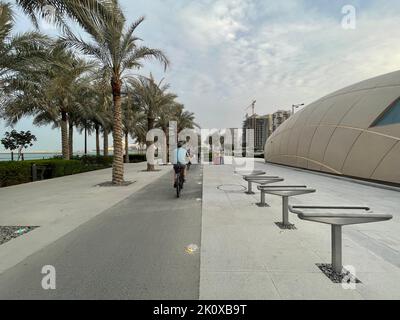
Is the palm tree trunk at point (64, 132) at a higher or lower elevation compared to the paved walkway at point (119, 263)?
higher

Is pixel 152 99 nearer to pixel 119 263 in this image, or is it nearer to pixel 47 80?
pixel 47 80

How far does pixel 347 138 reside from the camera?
14.2 m

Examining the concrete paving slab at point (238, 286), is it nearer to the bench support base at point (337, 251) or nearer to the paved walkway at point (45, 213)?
the bench support base at point (337, 251)

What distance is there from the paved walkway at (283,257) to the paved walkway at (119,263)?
343 millimetres

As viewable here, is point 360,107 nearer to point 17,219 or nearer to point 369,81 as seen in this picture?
point 369,81

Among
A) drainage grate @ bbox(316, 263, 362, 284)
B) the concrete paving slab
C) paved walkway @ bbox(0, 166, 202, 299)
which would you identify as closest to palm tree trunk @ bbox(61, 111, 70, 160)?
paved walkway @ bbox(0, 166, 202, 299)

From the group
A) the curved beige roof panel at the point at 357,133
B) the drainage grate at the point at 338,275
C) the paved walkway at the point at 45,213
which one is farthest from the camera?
the curved beige roof panel at the point at 357,133

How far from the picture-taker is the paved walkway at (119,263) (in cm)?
288

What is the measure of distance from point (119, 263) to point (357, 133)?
14296 mm

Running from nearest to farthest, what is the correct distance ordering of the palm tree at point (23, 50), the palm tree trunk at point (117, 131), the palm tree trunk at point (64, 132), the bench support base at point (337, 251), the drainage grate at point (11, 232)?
the bench support base at point (337, 251), the drainage grate at point (11, 232), the palm tree at point (23, 50), the palm tree trunk at point (117, 131), the palm tree trunk at point (64, 132)

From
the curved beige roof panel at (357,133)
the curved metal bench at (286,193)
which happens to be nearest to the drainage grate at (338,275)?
the curved metal bench at (286,193)

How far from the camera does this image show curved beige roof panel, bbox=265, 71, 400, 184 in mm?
11766

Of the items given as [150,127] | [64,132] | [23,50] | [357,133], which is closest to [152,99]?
[150,127]
